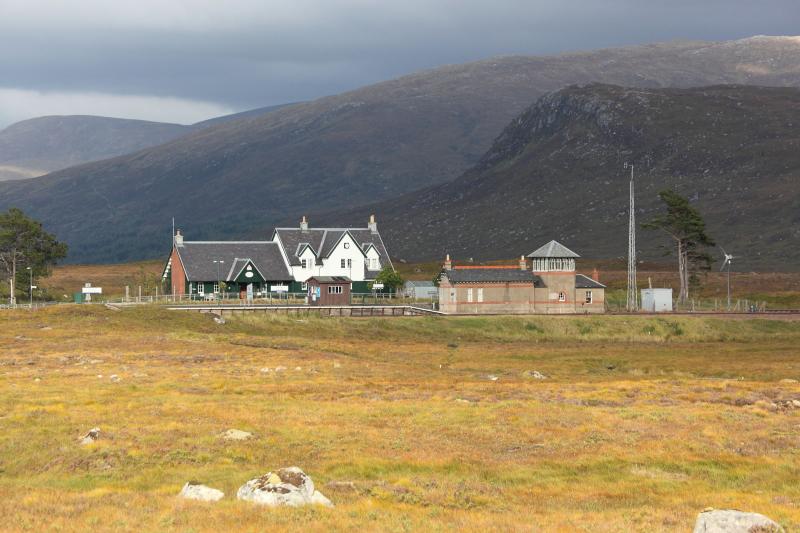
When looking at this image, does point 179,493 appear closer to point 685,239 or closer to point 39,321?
point 39,321

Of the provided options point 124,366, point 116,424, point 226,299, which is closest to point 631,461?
point 116,424

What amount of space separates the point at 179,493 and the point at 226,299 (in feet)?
322

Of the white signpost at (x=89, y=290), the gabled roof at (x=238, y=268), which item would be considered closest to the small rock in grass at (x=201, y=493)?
the white signpost at (x=89, y=290)

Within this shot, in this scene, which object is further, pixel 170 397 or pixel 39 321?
pixel 39 321

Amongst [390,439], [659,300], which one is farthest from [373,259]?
[390,439]

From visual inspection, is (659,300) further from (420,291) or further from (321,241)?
(321,241)

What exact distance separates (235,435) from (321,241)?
103520mm

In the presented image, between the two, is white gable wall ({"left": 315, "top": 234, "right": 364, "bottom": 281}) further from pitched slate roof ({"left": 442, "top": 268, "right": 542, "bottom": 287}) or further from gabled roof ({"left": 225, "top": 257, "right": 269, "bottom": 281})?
pitched slate roof ({"left": 442, "top": 268, "right": 542, "bottom": 287})

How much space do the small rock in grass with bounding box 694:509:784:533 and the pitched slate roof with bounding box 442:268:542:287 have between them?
293ft

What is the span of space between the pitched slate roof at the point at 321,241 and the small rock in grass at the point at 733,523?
370ft

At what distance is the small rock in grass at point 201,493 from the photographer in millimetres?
24391

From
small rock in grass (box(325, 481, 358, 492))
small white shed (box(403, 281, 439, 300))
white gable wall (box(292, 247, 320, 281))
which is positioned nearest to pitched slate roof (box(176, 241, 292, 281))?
white gable wall (box(292, 247, 320, 281))

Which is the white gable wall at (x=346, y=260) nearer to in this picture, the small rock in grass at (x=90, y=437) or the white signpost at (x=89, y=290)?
the white signpost at (x=89, y=290)

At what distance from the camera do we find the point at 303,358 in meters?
65.9
